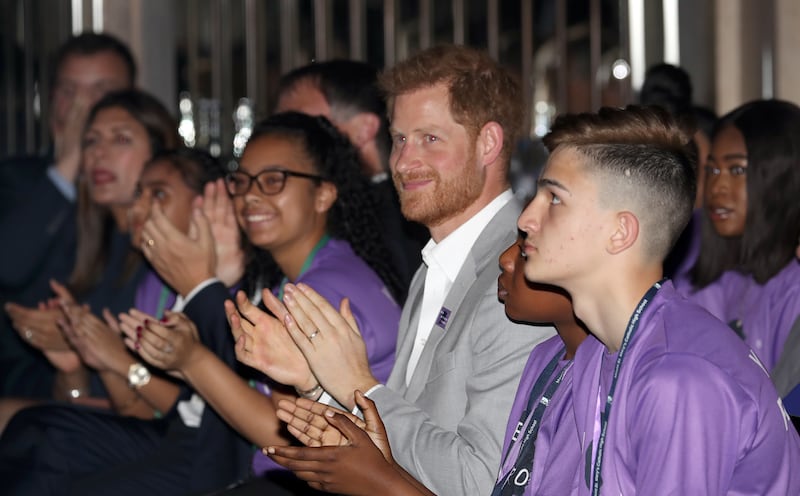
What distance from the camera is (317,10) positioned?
501 cm

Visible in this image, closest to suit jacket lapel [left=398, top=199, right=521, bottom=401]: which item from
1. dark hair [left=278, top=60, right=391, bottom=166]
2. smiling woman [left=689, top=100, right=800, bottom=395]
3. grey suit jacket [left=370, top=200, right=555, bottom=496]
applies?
grey suit jacket [left=370, top=200, right=555, bottom=496]

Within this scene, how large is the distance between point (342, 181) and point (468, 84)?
603 mm

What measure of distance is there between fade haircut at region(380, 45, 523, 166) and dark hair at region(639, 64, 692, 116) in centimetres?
167

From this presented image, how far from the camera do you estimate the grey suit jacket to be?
181 centimetres

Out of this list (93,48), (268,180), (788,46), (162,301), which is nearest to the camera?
(268,180)

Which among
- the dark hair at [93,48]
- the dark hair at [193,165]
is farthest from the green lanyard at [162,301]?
the dark hair at [93,48]

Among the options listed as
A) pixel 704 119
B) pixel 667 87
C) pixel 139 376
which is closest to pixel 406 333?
pixel 139 376

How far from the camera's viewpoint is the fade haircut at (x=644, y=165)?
5.10 ft

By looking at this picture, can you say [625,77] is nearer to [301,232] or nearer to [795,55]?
[795,55]

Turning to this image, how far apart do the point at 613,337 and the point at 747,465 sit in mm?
244

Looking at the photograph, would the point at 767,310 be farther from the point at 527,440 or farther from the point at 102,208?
the point at 102,208

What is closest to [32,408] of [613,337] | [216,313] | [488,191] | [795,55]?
[216,313]

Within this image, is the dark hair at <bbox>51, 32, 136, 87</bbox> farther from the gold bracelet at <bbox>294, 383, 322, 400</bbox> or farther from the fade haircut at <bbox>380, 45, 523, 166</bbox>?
the gold bracelet at <bbox>294, 383, 322, 400</bbox>

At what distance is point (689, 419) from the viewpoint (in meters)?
1.38
